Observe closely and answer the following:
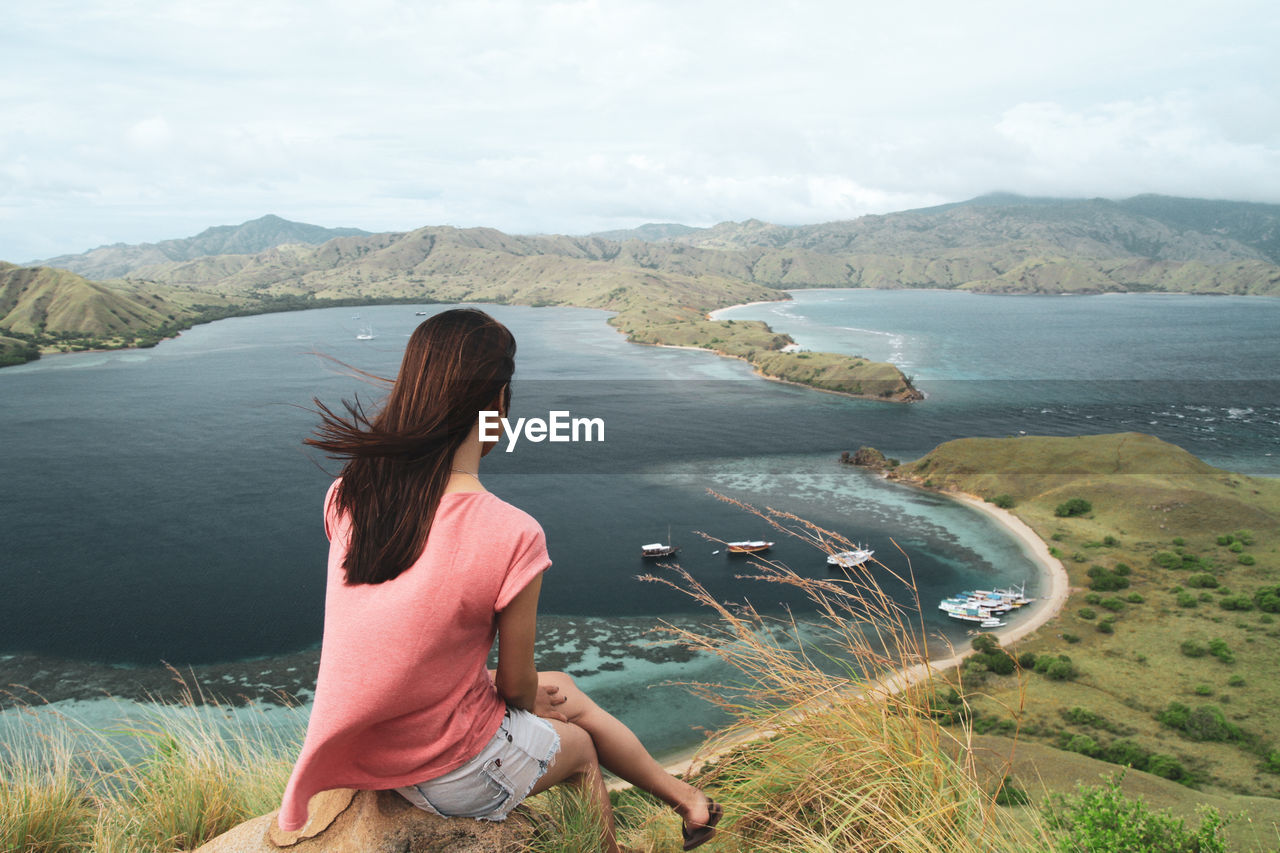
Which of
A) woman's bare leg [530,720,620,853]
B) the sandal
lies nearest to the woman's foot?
the sandal

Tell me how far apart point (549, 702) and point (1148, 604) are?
144 ft

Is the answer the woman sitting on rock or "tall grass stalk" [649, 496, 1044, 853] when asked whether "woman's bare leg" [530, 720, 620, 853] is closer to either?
the woman sitting on rock

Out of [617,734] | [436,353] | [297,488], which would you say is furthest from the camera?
[297,488]

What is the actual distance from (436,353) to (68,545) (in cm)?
5689

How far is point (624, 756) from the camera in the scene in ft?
10.0

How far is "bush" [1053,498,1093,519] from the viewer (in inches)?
1988

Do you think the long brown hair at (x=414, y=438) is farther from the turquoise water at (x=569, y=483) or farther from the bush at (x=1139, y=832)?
the bush at (x=1139, y=832)

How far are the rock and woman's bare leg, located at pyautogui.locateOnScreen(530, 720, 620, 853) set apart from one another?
243mm

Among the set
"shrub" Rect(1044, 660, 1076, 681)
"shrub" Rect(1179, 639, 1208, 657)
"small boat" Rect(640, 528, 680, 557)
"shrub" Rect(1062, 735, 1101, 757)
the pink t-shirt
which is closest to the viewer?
the pink t-shirt

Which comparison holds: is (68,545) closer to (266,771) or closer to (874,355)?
(266,771)

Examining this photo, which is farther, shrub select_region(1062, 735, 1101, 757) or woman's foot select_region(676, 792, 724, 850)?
shrub select_region(1062, 735, 1101, 757)

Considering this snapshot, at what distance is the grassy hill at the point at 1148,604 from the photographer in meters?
26.0

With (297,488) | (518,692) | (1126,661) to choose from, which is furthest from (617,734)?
(297,488)

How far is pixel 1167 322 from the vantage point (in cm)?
16775
